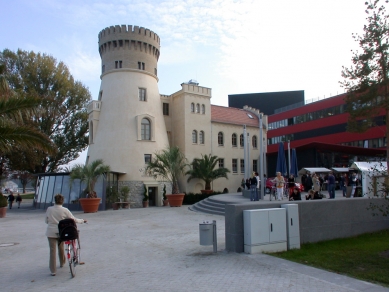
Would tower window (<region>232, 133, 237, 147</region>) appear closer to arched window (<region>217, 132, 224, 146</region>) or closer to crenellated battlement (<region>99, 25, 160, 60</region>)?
arched window (<region>217, 132, 224, 146</region>)

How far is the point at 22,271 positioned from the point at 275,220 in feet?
20.6

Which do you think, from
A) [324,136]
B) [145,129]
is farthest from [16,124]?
[324,136]

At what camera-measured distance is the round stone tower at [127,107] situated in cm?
3350

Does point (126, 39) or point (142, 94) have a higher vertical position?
point (126, 39)

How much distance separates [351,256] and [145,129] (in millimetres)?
27881

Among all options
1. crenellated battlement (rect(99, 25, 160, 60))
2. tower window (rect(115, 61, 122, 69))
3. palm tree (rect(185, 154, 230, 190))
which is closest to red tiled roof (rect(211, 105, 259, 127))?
palm tree (rect(185, 154, 230, 190))

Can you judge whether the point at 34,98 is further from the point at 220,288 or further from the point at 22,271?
the point at 220,288

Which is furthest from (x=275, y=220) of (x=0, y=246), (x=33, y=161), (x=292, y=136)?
(x=292, y=136)

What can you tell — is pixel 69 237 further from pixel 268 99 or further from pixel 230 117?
pixel 268 99

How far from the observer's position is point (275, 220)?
9.53 meters

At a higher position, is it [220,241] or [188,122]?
[188,122]

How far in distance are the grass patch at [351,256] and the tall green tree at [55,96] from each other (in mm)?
32536

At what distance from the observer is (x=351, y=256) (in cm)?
874

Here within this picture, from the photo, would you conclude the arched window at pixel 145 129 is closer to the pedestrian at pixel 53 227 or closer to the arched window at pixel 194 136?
the arched window at pixel 194 136
